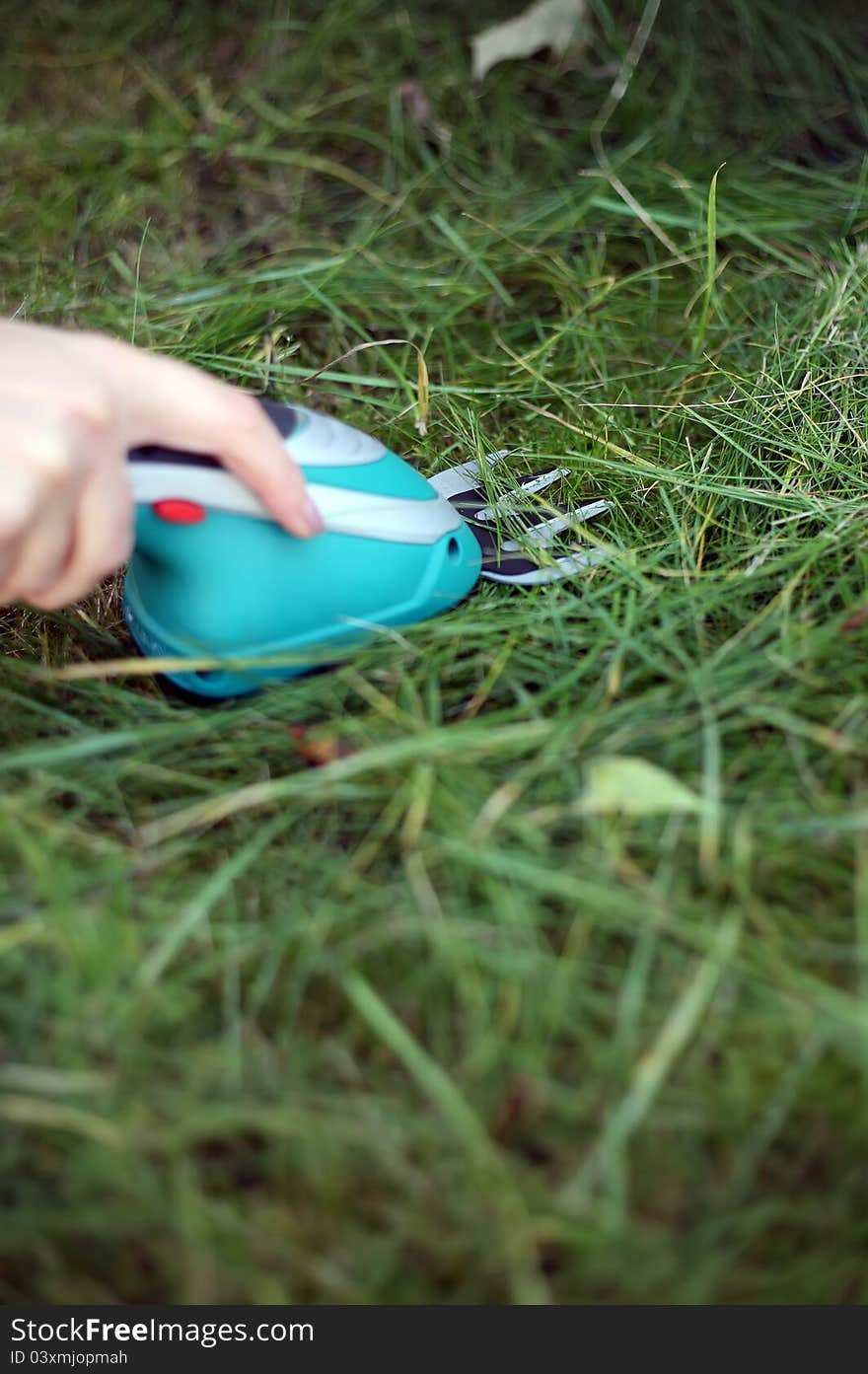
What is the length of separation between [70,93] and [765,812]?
1631 mm

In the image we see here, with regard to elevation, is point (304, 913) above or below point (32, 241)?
below

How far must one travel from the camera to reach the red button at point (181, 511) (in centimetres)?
Answer: 90

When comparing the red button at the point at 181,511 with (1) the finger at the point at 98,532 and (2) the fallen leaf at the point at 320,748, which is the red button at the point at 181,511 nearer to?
(1) the finger at the point at 98,532

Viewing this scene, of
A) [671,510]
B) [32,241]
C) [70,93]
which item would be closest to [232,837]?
[671,510]

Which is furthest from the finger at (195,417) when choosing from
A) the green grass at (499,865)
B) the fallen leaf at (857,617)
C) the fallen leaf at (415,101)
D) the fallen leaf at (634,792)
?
the fallen leaf at (415,101)

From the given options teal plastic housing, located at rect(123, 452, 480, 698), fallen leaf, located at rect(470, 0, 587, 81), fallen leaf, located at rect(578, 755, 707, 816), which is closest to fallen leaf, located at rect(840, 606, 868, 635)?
fallen leaf, located at rect(578, 755, 707, 816)

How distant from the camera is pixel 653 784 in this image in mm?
804

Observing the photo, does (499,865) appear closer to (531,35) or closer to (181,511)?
(181,511)

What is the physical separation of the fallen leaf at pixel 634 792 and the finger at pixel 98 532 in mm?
414

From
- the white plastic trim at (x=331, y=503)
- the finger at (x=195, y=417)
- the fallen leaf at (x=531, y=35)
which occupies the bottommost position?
the white plastic trim at (x=331, y=503)

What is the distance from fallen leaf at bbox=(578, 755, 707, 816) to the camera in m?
0.80

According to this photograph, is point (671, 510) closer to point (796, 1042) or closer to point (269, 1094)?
point (796, 1042)

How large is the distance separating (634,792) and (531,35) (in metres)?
1.32

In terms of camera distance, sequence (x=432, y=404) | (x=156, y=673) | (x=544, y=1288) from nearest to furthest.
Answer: (x=544, y=1288) < (x=156, y=673) < (x=432, y=404)
